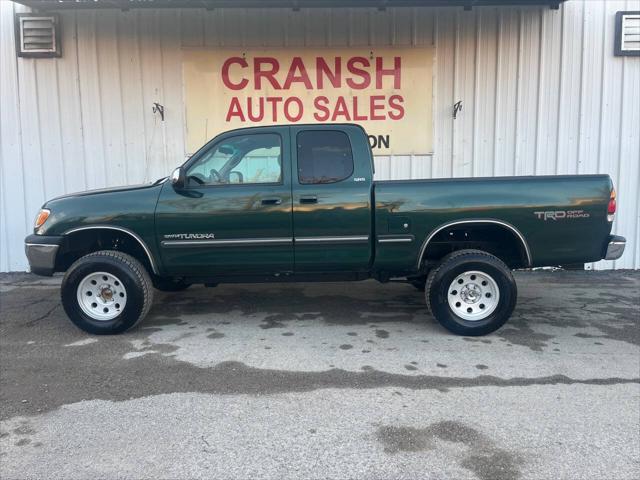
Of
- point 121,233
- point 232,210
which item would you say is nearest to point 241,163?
point 232,210

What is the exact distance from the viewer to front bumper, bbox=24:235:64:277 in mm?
5262

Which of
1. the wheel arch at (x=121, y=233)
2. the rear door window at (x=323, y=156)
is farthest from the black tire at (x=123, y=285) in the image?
the rear door window at (x=323, y=156)

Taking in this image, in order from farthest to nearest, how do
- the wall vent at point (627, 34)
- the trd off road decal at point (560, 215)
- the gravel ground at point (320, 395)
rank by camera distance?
the wall vent at point (627, 34) < the trd off road decal at point (560, 215) < the gravel ground at point (320, 395)

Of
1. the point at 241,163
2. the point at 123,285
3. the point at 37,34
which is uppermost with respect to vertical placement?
the point at 37,34

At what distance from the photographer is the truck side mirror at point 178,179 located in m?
5.14

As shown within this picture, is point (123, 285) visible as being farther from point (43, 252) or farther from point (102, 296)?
point (43, 252)

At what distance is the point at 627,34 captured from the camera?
8.19 meters

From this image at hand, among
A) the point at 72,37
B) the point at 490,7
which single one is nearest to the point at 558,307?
the point at 490,7

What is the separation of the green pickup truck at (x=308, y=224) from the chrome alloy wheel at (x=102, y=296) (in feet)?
0.04

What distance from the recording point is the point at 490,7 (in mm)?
8242

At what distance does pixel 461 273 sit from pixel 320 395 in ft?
6.70

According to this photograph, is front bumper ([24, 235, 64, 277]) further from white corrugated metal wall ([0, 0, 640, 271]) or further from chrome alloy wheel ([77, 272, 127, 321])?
white corrugated metal wall ([0, 0, 640, 271])

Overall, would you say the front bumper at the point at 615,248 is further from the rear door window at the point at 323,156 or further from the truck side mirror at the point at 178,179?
the truck side mirror at the point at 178,179

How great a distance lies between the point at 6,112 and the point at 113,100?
1671mm
